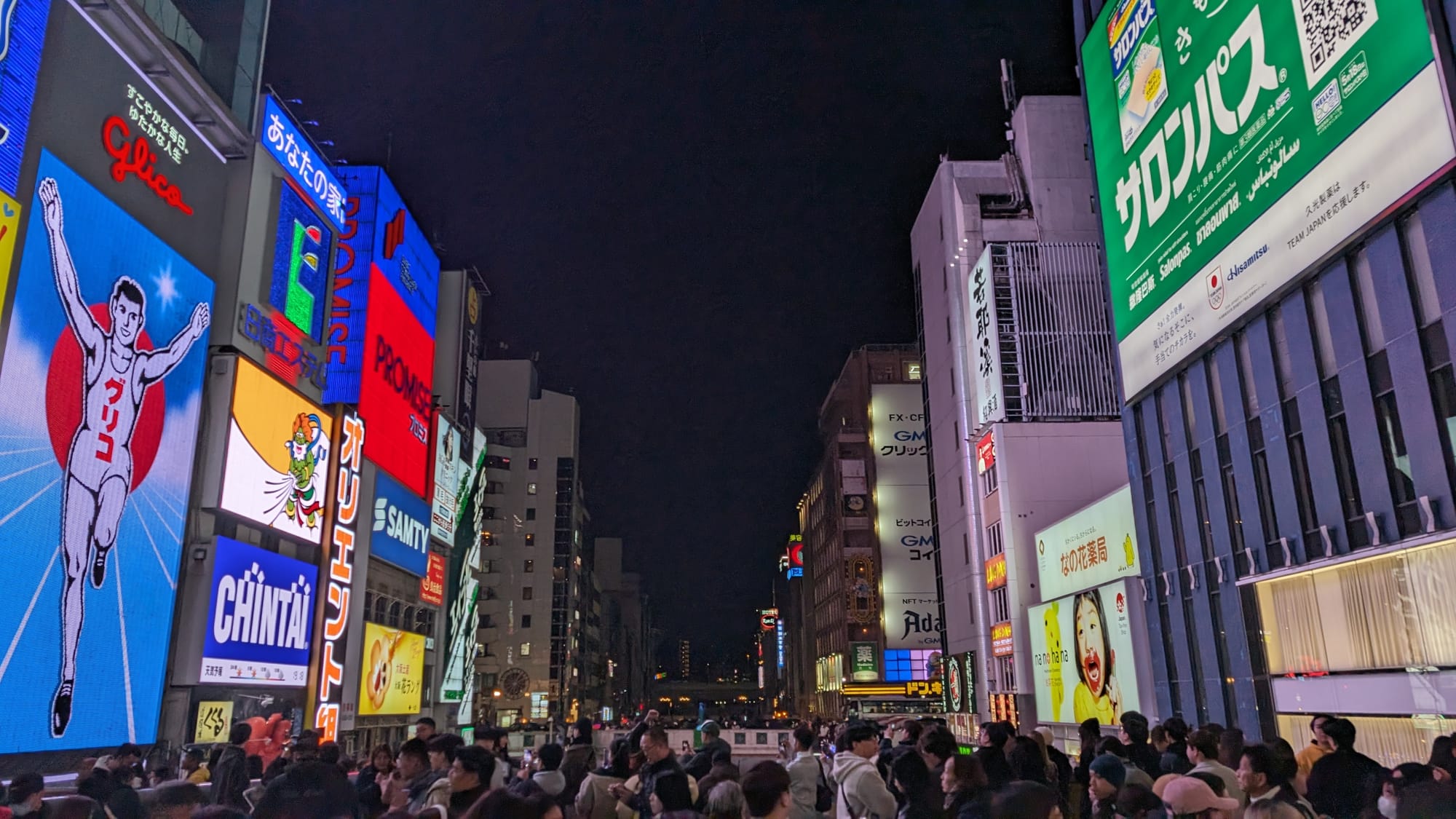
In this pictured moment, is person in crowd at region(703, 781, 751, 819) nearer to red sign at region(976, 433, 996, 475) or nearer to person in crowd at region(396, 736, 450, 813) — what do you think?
person in crowd at region(396, 736, 450, 813)

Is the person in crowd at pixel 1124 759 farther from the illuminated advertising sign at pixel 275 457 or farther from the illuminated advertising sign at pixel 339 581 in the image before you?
the illuminated advertising sign at pixel 339 581

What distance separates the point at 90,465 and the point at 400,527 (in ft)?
64.8

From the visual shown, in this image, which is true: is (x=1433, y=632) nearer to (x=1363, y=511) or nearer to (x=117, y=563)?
(x=1363, y=511)

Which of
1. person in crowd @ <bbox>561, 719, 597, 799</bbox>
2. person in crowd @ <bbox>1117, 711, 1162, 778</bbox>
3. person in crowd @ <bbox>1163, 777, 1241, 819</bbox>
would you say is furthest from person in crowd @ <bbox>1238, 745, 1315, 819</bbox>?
person in crowd @ <bbox>561, 719, 597, 799</bbox>

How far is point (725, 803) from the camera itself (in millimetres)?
4555

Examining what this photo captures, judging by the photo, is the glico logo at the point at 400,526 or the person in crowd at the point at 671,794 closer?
the person in crowd at the point at 671,794

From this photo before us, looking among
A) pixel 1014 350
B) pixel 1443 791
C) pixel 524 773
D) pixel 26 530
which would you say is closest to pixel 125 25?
pixel 26 530

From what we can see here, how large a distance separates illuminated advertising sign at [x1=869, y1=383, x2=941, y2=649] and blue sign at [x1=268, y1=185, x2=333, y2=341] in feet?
168

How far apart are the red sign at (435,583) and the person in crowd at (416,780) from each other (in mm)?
37930

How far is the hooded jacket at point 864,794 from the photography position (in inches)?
271

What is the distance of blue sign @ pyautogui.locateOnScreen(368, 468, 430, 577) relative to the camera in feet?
123

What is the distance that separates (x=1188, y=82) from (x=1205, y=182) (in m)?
2.57

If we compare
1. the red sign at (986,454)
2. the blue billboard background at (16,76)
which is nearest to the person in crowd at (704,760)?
the blue billboard background at (16,76)

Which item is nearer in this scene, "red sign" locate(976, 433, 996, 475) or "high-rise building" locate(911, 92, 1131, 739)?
"high-rise building" locate(911, 92, 1131, 739)
